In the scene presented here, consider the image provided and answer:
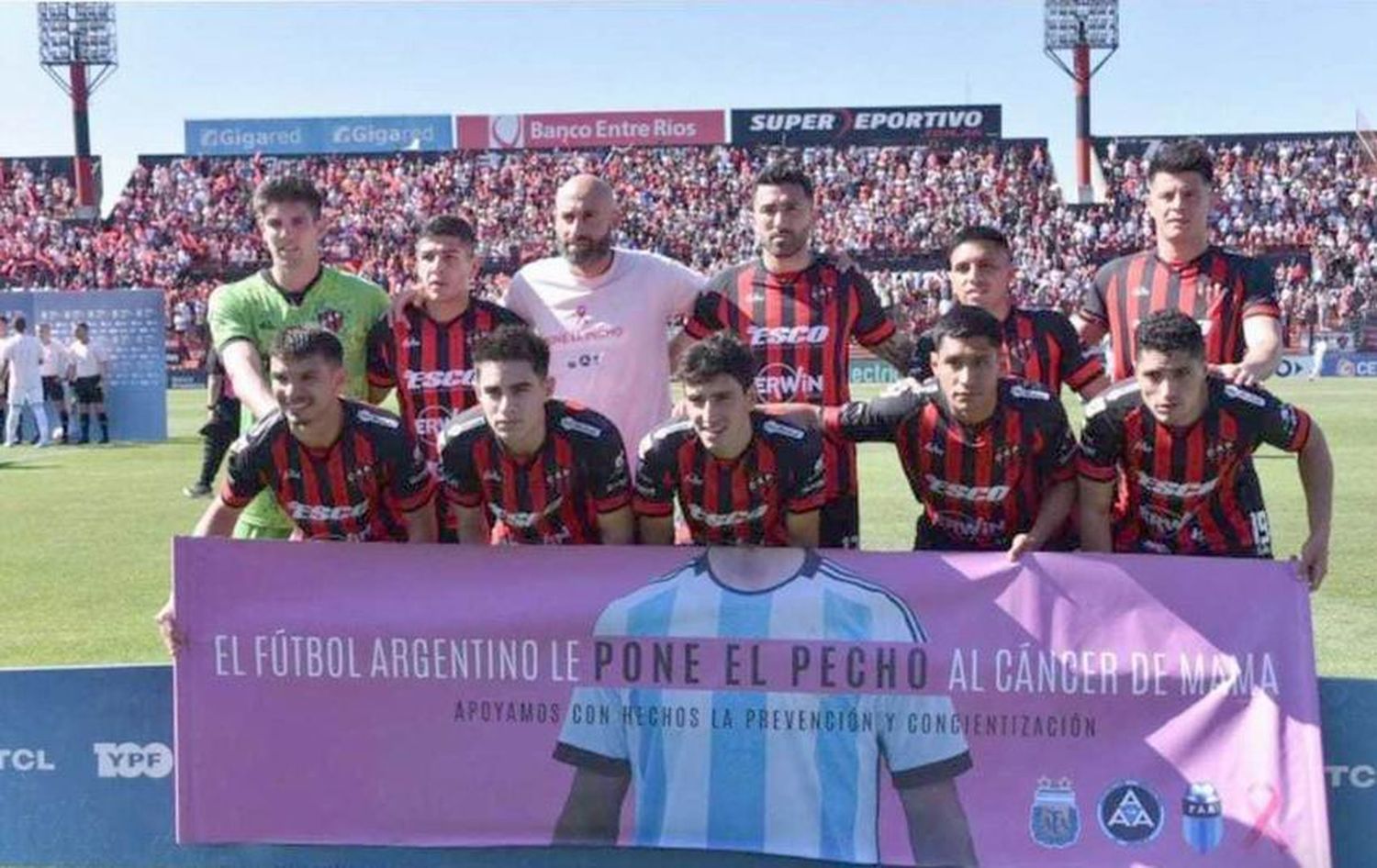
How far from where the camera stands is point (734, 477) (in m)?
4.10

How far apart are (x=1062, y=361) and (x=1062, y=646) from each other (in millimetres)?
1191

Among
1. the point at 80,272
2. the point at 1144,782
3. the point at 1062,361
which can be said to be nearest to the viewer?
the point at 1144,782

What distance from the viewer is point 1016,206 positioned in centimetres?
Result: 4300

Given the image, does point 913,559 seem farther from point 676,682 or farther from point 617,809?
point 617,809

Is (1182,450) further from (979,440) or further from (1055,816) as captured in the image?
(1055,816)

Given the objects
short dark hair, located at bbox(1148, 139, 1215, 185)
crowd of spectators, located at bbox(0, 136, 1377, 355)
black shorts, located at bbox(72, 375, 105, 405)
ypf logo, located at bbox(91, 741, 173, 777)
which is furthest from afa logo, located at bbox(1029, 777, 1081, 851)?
crowd of spectators, located at bbox(0, 136, 1377, 355)

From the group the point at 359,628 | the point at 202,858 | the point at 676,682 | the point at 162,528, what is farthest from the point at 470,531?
the point at 162,528

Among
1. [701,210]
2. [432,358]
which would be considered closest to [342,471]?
[432,358]

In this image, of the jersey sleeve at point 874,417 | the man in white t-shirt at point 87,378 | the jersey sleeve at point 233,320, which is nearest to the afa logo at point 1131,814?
the jersey sleeve at point 874,417

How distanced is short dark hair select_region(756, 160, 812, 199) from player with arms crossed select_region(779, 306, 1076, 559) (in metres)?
0.82

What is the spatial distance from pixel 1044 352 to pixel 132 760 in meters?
3.25

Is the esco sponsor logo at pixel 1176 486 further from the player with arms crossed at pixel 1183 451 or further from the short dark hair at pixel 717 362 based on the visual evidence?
the short dark hair at pixel 717 362

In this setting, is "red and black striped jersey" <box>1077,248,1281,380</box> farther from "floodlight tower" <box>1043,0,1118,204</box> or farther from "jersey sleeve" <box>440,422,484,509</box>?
"floodlight tower" <box>1043,0,1118,204</box>

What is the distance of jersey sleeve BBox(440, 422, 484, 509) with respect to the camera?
4137mm
